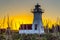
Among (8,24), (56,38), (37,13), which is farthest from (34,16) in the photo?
(8,24)

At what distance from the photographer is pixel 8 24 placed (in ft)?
41.3

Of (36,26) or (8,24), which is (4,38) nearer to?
(8,24)

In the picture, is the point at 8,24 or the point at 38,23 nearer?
the point at 8,24

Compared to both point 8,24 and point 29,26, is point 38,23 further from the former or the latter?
point 8,24

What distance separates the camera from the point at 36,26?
3844cm

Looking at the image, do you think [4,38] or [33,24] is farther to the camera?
[33,24]

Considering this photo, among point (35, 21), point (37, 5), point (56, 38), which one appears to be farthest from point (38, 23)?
point (56, 38)

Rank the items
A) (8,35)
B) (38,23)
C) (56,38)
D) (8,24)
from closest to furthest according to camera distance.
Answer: (8,24)
(8,35)
(56,38)
(38,23)

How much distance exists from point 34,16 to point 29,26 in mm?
1529

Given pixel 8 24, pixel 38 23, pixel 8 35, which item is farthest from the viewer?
pixel 38 23

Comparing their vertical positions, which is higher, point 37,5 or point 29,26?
point 37,5

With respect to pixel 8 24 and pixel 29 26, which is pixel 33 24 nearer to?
pixel 29 26

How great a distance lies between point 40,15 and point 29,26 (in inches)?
83.6

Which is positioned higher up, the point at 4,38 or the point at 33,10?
the point at 33,10
